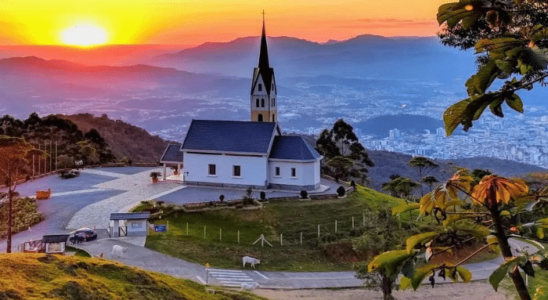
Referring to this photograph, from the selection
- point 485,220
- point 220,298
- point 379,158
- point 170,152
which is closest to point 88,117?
point 379,158

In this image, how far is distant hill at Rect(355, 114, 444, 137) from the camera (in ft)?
421

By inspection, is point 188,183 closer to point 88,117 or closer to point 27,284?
point 27,284

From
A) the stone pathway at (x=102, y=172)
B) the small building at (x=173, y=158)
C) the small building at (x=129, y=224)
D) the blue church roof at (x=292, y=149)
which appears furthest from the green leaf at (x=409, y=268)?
the stone pathway at (x=102, y=172)

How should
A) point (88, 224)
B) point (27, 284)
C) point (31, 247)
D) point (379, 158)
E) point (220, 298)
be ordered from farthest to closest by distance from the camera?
point (379, 158)
point (88, 224)
point (31, 247)
point (220, 298)
point (27, 284)

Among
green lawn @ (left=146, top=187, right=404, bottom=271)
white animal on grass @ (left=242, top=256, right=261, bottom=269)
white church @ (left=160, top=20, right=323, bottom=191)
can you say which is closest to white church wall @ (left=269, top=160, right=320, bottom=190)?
white church @ (left=160, top=20, right=323, bottom=191)

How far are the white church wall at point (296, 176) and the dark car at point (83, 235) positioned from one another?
1408cm

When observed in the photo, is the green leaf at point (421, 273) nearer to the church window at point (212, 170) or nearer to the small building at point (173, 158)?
the church window at point (212, 170)

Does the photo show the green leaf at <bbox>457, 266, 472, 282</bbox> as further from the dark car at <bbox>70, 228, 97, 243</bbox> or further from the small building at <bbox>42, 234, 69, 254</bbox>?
the dark car at <bbox>70, 228, 97, 243</bbox>

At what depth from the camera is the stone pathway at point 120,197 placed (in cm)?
3194

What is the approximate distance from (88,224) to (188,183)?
1052 cm

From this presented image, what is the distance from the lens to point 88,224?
103ft

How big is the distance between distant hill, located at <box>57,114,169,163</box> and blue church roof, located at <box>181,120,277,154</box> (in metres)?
52.5

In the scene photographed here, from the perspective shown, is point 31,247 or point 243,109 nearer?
point 31,247

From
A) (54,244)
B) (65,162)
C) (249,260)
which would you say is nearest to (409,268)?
(249,260)
